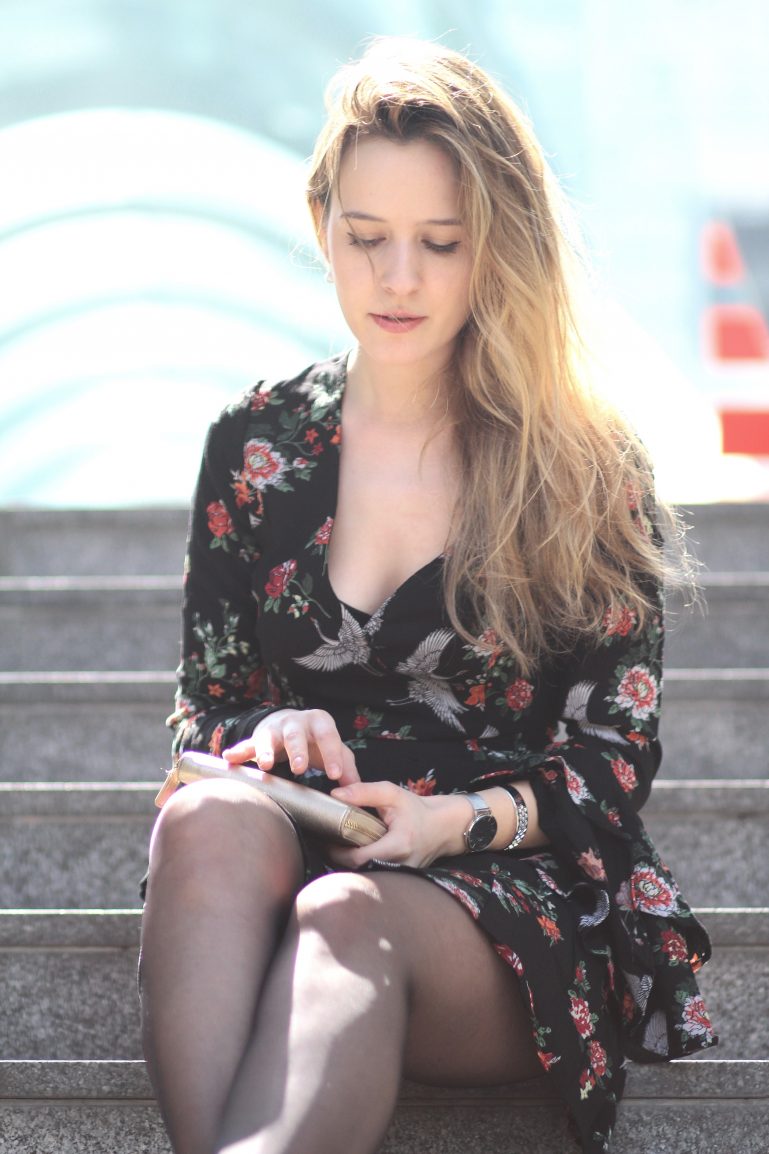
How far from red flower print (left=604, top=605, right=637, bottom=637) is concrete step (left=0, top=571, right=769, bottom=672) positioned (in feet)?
3.91

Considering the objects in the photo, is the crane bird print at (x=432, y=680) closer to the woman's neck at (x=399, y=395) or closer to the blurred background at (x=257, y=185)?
the woman's neck at (x=399, y=395)

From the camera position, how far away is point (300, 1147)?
3.86 ft

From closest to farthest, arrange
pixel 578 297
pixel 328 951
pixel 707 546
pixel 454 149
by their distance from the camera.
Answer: pixel 328 951 → pixel 454 149 → pixel 578 297 → pixel 707 546

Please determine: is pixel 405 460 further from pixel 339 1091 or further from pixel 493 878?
pixel 339 1091

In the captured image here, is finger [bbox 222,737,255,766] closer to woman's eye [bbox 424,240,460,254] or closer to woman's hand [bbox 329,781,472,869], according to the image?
woman's hand [bbox 329,781,472,869]

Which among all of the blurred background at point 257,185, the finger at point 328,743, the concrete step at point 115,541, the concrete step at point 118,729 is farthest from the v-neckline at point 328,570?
the blurred background at point 257,185

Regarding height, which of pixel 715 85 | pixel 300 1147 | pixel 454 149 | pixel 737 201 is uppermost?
pixel 715 85

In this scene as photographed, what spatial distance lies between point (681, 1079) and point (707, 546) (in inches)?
70.1

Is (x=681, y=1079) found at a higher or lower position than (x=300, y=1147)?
lower

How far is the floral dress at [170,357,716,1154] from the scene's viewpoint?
152 centimetres

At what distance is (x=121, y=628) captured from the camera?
9.60 ft

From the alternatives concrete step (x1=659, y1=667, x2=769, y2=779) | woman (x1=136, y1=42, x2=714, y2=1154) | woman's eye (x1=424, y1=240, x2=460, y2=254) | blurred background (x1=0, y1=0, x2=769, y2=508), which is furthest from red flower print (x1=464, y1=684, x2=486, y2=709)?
blurred background (x1=0, y1=0, x2=769, y2=508)

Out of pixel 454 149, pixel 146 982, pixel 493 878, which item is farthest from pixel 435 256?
pixel 146 982

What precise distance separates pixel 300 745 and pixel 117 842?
2.64 feet
